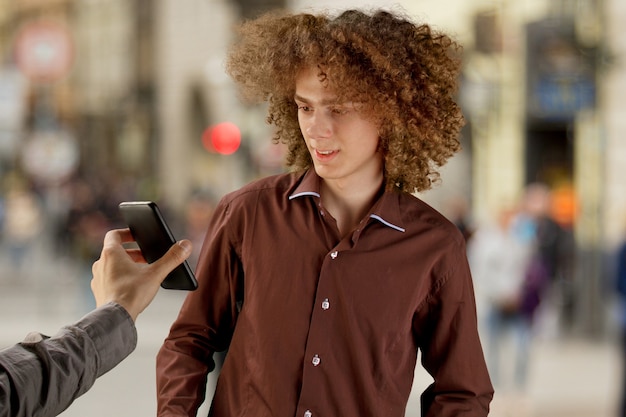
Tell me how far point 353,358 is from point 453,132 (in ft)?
2.00

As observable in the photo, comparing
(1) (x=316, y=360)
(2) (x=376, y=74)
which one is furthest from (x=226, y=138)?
(1) (x=316, y=360)

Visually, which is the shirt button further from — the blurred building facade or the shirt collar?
the blurred building facade

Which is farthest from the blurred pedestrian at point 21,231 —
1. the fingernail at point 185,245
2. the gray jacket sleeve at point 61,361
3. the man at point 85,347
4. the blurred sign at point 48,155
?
the gray jacket sleeve at point 61,361

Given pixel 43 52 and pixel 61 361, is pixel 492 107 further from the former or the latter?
pixel 61 361

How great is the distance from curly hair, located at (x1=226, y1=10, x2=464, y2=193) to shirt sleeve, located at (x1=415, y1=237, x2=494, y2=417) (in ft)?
0.87

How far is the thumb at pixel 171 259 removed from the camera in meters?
2.02

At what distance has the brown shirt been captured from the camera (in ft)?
7.67

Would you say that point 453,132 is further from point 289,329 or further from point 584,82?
point 584,82

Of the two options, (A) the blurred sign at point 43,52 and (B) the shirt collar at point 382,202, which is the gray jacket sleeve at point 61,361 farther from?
(A) the blurred sign at point 43,52

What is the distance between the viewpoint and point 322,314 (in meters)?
2.34

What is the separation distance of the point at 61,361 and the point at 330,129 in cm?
85

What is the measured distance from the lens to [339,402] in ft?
7.64

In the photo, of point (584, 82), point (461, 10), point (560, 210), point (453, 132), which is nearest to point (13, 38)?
point (461, 10)

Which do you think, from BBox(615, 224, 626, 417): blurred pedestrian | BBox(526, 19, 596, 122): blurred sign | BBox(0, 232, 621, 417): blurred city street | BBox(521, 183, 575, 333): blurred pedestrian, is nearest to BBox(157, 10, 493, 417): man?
BBox(0, 232, 621, 417): blurred city street
